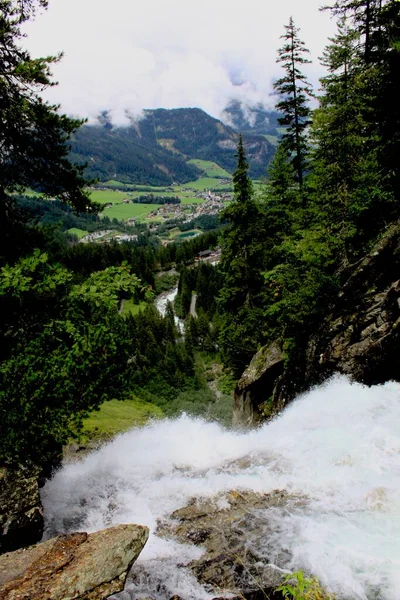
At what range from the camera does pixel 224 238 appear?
2756cm

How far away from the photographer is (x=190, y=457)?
14.1m

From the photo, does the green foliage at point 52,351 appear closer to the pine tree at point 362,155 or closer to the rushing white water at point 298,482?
the rushing white water at point 298,482

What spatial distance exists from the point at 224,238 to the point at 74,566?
922 inches

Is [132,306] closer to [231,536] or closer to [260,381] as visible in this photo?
[260,381]

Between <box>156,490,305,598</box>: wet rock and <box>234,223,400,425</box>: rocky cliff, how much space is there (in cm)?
699

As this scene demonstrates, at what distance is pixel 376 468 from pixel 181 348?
6783cm

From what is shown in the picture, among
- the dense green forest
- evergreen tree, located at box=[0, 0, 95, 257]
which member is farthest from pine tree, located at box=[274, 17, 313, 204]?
evergreen tree, located at box=[0, 0, 95, 257]

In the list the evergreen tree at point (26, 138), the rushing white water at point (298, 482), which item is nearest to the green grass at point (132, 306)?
the rushing white water at point (298, 482)

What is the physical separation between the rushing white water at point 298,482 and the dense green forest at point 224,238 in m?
2.45

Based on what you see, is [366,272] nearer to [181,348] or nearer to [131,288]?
[131,288]

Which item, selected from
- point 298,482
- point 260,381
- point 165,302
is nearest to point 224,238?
point 260,381

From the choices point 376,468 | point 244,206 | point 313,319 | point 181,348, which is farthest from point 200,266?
point 376,468

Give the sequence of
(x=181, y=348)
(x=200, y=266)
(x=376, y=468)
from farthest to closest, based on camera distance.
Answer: (x=200, y=266), (x=181, y=348), (x=376, y=468)

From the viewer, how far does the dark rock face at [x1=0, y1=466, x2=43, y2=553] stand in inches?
335
